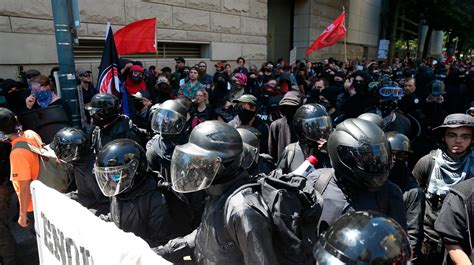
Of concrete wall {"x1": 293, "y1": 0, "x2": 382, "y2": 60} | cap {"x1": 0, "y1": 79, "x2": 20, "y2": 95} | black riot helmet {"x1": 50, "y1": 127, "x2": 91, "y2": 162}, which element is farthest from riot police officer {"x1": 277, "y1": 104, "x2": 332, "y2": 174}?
concrete wall {"x1": 293, "y1": 0, "x2": 382, "y2": 60}

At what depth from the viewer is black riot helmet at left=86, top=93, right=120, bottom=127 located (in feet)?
12.5

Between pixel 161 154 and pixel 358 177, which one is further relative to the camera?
pixel 161 154

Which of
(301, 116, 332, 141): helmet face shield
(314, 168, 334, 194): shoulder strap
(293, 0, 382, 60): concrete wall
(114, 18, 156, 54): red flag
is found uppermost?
(293, 0, 382, 60): concrete wall

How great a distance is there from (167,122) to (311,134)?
1.43 meters

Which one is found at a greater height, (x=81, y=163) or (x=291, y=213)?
(x=291, y=213)

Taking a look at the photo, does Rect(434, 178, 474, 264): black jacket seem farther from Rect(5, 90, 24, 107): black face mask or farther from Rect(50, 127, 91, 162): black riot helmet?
Rect(5, 90, 24, 107): black face mask

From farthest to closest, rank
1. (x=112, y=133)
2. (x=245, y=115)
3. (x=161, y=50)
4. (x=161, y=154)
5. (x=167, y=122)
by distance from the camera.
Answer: (x=161, y=50)
(x=245, y=115)
(x=112, y=133)
(x=167, y=122)
(x=161, y=154)

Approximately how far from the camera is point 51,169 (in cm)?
346

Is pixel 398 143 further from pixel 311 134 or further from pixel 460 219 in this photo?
pixel 460 219

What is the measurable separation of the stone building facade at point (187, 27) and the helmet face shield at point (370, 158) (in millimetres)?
7054

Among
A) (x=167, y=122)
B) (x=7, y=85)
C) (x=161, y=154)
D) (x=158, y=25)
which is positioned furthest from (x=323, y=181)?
(x=158, y=25)

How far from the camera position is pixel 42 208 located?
2.42 metres

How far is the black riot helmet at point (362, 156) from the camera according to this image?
180 centimetres

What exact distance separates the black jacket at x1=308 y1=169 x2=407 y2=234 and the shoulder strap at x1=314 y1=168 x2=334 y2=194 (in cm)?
1
